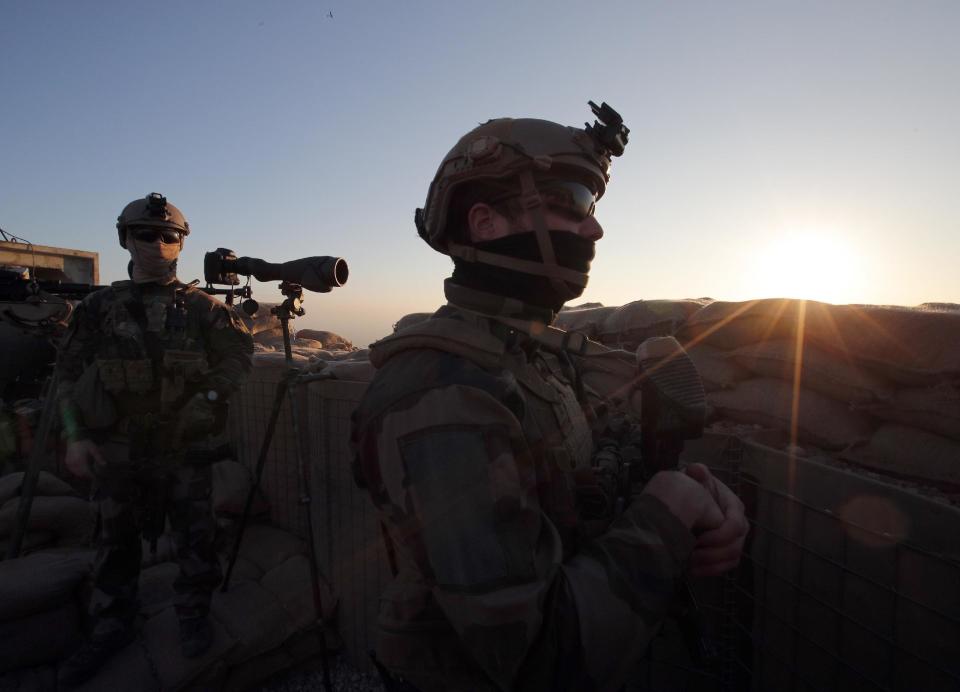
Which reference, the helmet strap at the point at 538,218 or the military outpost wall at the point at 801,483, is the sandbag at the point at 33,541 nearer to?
the military outpost wall at the point at 801,483

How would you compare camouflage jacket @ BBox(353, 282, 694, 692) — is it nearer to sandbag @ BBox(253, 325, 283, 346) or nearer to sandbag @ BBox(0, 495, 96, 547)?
sandbag @ BBox(0, 495, 96, 547)

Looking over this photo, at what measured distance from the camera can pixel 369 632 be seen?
10.0 feet

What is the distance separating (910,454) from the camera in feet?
7.68

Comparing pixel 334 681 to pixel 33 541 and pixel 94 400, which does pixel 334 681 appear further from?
pixel 33 541

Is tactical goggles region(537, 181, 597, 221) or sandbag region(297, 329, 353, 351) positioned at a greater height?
tactical goggles region(537, 181, 597, 221)

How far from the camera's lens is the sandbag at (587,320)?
4152 mm

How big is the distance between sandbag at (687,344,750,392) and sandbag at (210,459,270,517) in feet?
10.9

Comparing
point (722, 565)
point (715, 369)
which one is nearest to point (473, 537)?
point (722, 565)

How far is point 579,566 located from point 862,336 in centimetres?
233

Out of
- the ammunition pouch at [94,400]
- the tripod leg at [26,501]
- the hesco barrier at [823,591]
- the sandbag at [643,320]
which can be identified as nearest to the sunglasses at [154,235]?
the ammunition pouch at [94,400]

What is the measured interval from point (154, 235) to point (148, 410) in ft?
3.45

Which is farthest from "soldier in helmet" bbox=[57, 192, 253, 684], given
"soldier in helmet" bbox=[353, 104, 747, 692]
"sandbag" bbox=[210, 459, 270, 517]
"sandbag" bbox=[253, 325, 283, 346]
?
"sandbag" bbox=[253, 325, 283, 346]

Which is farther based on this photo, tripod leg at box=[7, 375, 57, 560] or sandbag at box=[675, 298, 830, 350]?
tripod leg at box=[7, 375, 57, 560]

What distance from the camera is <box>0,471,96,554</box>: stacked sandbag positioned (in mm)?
3596
